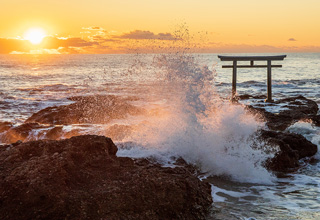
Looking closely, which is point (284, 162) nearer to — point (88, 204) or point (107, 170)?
point (107, 170)

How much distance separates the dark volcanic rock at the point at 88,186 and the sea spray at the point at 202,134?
1556 millimetres

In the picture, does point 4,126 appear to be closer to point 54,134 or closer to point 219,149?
point 54,134

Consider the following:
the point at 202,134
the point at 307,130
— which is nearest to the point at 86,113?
the point at 202,134

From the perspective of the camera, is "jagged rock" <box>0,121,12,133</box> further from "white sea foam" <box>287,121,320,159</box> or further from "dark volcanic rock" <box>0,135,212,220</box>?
"white sea foam" <box>287,121,320,159</box>

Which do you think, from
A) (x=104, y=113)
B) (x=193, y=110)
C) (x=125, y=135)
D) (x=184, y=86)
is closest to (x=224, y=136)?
(x=193, y=110)

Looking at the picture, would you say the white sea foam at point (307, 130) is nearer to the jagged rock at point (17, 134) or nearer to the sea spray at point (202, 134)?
the sea spray at point (202, 134)

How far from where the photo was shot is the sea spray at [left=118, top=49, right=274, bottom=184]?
625 cm

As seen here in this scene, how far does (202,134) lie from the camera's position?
22.6ft

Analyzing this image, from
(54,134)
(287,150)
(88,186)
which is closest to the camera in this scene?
(88,186)

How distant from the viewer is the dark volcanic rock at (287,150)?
6.52m

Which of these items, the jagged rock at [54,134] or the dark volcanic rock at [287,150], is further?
the jagged rock at [54,134]

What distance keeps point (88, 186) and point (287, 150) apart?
4332mm

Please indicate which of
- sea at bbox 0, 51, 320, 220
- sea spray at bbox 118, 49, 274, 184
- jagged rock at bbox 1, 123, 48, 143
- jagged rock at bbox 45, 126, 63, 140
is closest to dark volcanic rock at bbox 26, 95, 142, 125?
jagged rock at bbox 45, 126, 63, 140

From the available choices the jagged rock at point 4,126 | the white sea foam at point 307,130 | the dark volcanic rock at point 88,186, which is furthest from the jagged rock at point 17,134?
the white sea foam at point 307,130
